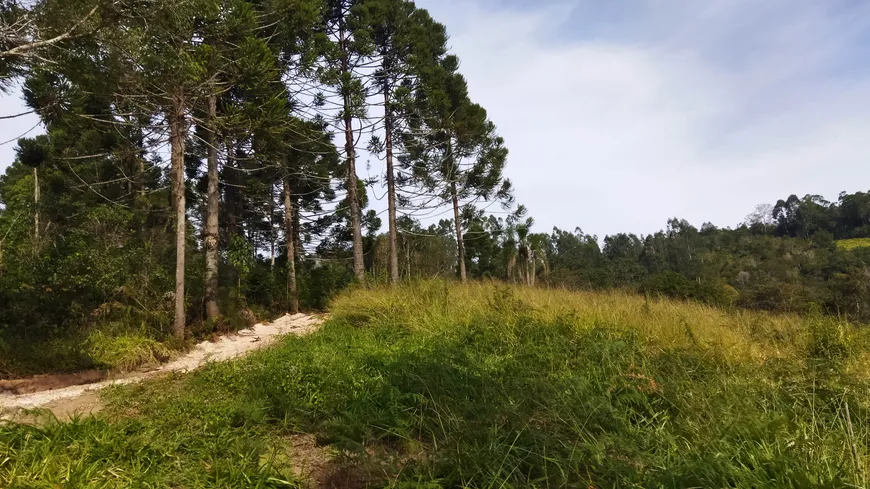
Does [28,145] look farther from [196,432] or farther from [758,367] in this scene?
[758,367]

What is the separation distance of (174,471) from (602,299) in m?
6.24

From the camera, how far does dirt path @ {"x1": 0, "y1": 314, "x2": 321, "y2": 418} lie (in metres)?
4.28

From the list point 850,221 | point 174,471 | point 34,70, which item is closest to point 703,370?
point 174,471

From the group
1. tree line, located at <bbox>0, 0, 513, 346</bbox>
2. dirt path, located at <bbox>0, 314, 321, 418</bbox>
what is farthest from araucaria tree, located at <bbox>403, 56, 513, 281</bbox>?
dirt path, located at <bbox>0, 314, 321, 418</bbox>

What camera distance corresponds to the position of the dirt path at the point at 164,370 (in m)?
4.28

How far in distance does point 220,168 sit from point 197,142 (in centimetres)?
452

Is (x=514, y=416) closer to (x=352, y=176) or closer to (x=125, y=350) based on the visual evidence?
(x=125, y=350)

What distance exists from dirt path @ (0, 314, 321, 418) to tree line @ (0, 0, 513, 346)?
0.90 m

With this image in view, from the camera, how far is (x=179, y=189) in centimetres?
817

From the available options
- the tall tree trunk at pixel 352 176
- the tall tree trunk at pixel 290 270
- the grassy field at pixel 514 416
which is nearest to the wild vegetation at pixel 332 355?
the grassy field at pixel 514 416

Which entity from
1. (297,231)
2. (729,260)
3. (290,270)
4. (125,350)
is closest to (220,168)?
(290,270)

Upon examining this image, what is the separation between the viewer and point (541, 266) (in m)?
27.9

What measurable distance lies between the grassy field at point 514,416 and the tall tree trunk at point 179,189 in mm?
3346

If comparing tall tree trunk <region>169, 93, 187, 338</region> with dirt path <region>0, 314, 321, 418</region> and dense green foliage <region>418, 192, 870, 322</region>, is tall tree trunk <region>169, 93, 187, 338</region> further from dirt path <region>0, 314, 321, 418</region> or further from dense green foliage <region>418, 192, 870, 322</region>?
dense green foliage <region>418, 192, 870, 322</region>
